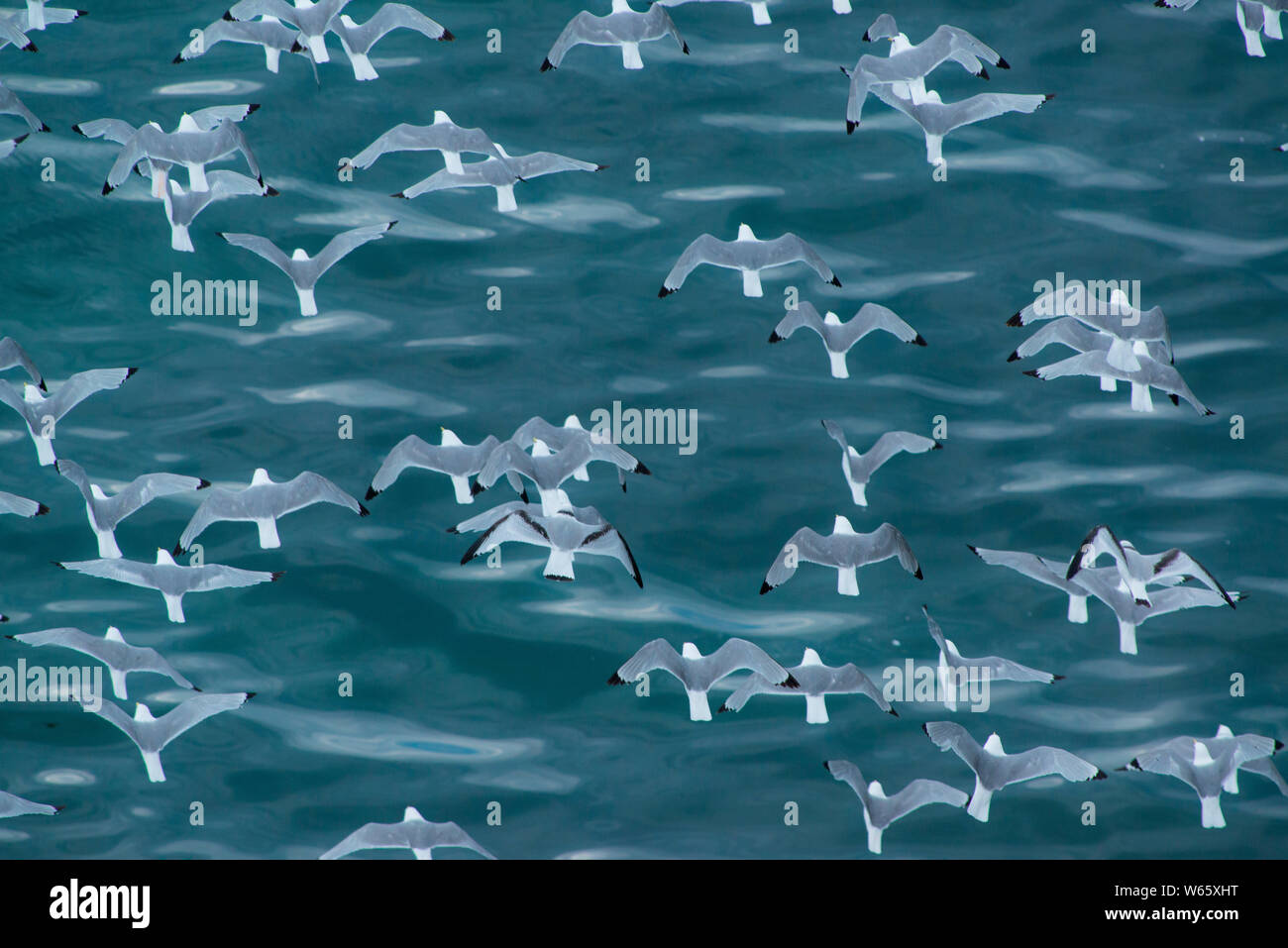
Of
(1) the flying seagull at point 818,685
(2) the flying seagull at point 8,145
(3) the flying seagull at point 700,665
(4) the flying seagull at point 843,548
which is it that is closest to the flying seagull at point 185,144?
(2) the flying seagull at point 8,145

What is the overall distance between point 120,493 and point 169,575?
69 cm

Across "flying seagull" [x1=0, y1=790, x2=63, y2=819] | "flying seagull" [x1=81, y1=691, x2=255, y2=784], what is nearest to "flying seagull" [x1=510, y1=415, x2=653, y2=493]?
"flying seagull" [x1=81, y1=691, x2=255, y2=784]

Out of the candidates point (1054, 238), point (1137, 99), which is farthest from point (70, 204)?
point (1137, 99)

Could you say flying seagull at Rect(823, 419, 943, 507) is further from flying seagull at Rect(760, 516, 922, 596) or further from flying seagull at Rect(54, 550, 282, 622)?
flying seagull at Rect(54, 550, 282, 622)

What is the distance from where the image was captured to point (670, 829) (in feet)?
29.7

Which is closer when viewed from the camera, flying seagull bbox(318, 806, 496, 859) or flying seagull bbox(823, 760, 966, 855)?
flying seagull bbox(318, 806, 496, 859)

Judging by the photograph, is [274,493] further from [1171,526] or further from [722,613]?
[1171,526]

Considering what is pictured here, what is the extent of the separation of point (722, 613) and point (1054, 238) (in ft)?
12.8

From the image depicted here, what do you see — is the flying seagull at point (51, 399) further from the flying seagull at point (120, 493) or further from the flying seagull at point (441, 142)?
the flying seagull at point (441, 142)

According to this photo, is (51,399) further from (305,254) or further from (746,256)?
(746,256)

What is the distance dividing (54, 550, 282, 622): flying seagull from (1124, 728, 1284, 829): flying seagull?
593cm

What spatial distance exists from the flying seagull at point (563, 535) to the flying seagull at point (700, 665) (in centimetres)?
55

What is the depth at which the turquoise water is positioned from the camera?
9.23 m

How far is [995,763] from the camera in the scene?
857 centimetres
